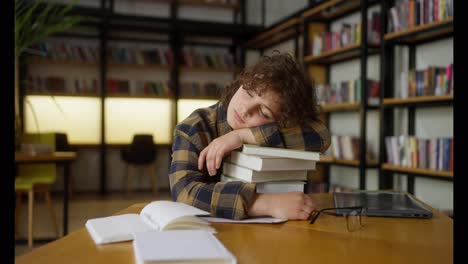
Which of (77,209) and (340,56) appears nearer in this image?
(340,56)

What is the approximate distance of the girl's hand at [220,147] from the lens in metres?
1.09

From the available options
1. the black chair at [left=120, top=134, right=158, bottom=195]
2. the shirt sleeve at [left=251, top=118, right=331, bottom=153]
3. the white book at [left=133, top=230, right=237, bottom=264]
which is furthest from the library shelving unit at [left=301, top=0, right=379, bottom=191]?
the white book at [left=133, top=230, right=237, bottom=264]

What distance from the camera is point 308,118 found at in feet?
4.14

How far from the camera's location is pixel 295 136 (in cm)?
119

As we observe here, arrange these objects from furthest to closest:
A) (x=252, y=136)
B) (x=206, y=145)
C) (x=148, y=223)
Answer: (x=206, y=145), (x=252, y=136), (x=148, y=223)

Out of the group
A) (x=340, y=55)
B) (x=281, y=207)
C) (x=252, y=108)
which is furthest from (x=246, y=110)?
(x=340, y=55)

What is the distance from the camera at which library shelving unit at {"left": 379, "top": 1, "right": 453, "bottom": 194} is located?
10.9ft

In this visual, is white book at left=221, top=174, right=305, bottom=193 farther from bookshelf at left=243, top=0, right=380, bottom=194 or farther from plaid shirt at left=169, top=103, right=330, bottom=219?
bookshelf at left=243, top=0, right=380, bottom=194

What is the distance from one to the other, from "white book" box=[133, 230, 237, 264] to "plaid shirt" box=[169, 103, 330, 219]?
0.77 feet

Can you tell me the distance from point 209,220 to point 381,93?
3.14 metres

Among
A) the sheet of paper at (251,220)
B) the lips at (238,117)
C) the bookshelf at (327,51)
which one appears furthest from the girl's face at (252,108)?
the bookshelf at (327,51)

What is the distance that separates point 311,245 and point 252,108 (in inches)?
15.8

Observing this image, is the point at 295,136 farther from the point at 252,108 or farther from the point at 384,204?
the point at 384,204
